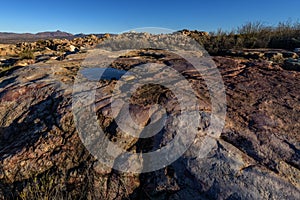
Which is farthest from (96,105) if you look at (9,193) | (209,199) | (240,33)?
(240,33)

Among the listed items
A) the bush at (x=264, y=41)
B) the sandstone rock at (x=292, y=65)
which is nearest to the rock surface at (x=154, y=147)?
the sandstone rock at (x=292, y=65)

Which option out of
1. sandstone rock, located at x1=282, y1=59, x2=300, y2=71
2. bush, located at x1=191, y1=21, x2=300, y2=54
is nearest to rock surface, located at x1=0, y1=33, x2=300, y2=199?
sandstone rock, located at x1=282, y1=59, x2=300, y2=71

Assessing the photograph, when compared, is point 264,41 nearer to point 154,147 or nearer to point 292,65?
point 292,65

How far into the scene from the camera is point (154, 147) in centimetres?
278

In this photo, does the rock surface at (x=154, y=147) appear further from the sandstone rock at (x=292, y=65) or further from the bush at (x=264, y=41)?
the bush at (x=264, y=41)

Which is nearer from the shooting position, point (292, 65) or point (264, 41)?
point (292, 65)

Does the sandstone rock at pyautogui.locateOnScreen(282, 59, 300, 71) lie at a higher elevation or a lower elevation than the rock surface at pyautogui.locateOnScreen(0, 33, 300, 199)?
higher

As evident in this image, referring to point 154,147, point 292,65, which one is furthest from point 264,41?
point 154,147

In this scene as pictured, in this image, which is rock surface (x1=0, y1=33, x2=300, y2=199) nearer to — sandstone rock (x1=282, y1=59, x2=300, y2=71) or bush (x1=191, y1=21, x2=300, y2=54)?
sandstone rock (x1=282, y1=59, x2=300, y2=71)

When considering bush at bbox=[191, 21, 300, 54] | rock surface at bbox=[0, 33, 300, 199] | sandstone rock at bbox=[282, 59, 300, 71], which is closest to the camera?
rock surface at bbox=[0, 33, 300, 199]

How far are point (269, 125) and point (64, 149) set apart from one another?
2235 millimetres

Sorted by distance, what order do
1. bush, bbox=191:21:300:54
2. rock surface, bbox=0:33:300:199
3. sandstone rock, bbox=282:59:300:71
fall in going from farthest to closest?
1. bush, bbox=191:21:300:54
2. sandstone rock, bbox=282:59:300:71
3. rock surface, bbox=0:33:300:199

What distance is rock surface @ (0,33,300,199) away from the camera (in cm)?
243

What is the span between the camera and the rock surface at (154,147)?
2.43m
